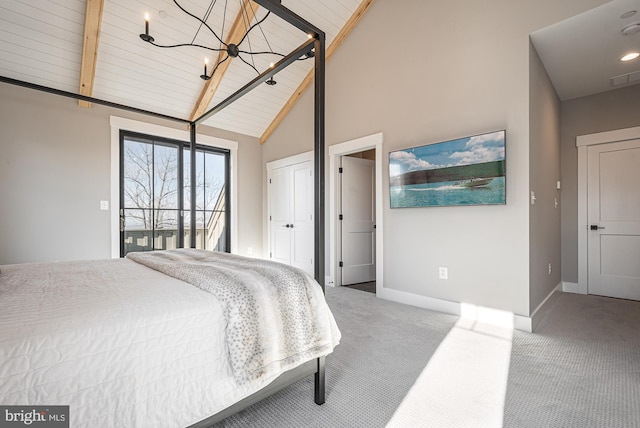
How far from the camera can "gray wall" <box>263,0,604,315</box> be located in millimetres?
2604

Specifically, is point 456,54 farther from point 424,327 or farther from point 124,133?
point 124,133

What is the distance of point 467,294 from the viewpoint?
2.91 m

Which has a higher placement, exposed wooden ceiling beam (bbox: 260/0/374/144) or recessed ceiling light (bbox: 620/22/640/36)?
exposed wooden ceiling beam (bbox: 260/0/374/144)

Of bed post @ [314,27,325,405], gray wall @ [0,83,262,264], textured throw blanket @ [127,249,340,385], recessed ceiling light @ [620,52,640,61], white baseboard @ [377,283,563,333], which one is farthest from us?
gray wall @ [0,83,262,264]

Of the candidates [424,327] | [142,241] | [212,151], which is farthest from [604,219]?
[142,241]

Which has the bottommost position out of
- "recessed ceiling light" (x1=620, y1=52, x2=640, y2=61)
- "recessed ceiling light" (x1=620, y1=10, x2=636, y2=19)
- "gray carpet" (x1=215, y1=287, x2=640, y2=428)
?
"gray carpet" (x1=215, y1=287, x2=640, y2=428)

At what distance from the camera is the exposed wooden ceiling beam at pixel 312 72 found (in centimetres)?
391

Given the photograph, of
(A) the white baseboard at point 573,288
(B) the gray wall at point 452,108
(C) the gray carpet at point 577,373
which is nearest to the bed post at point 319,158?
(C) the gray carpet at point 577,373

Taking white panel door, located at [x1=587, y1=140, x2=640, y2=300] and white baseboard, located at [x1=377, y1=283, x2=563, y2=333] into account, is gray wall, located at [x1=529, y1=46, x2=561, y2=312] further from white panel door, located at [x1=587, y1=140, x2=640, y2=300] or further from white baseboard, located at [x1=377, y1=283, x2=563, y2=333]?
white panel door, located at [x1=587, y1=140, x2=640, y2=300]

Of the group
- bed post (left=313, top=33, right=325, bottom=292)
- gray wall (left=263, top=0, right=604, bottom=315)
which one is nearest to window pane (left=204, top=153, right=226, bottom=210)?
gray wall (left=263, top=0, right=604, bottom=315)

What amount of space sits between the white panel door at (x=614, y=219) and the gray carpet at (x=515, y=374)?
2.45 feet

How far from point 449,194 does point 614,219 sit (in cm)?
245

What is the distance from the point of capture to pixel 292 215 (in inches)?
197

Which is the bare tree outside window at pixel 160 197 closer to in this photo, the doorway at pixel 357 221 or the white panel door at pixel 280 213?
the white panel door at pixel 280 213
